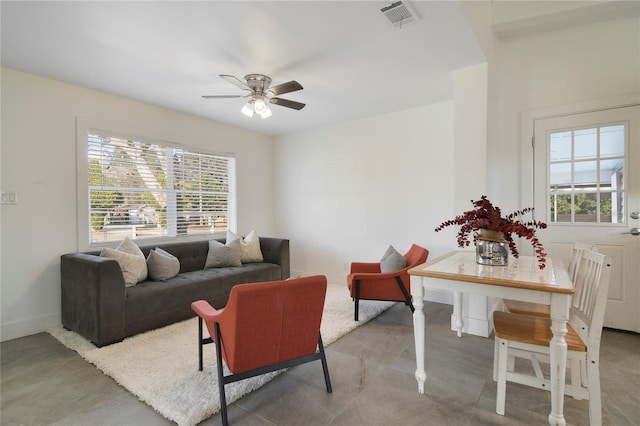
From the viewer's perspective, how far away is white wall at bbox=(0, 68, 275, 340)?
2904 millimetres

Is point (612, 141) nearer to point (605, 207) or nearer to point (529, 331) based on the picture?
point (605, 207)

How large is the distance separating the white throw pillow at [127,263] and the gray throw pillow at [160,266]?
7.6 inches

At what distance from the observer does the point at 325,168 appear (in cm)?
505

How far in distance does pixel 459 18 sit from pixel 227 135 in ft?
12.2

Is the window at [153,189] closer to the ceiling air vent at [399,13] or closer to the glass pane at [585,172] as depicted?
the ceiling air vent at [399,13]

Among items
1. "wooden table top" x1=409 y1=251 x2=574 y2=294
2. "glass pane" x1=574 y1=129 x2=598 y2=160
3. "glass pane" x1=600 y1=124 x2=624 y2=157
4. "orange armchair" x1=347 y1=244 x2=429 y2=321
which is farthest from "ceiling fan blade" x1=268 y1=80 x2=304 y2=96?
"glass pane" x1=600 y1=124 x2=624 y2=157

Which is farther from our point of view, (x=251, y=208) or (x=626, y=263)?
(x=251, y=208)

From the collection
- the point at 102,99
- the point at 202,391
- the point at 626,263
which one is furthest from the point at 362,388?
the point at 102,99

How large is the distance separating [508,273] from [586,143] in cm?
229

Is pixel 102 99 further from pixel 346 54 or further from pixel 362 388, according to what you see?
pixel 362 388

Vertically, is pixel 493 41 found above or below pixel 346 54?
above

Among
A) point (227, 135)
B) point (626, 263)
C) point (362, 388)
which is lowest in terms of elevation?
point (362, 388)

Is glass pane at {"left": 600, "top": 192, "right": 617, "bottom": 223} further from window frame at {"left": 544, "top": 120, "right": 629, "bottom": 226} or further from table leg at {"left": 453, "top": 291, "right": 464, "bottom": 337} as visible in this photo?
table leg at {"left": 453, "top": 291, "right": 464, "bottom": 337}

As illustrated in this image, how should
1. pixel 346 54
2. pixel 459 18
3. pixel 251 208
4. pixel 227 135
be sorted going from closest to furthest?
pixel 459 18 → pixel 346 54 → pixel 227 135 → pixel 251 208
